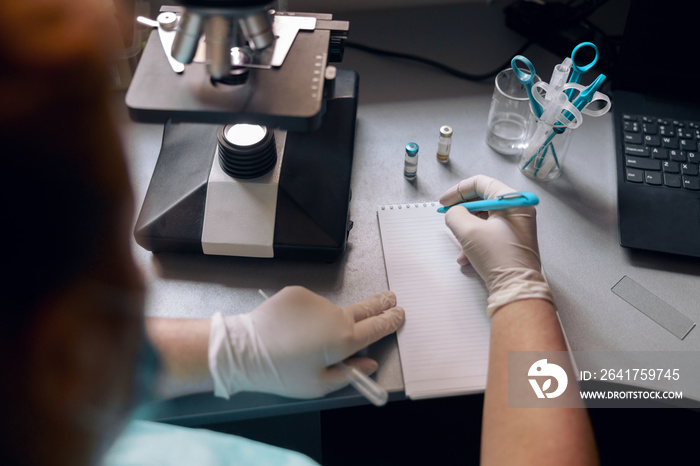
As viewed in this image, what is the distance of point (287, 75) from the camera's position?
77 cm

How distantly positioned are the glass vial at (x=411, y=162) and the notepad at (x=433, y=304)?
3.0 inches

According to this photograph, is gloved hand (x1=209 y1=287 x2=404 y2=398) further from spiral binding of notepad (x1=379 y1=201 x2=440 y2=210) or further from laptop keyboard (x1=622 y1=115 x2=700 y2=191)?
laptop keyboard (x1=622 y1=115 x2=700 y2=191)

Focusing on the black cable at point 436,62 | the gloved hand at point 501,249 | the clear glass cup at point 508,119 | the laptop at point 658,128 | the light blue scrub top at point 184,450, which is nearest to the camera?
the light blue scrub top at point 184,450

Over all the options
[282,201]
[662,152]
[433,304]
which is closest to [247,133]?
[282,201]

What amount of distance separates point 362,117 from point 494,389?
66 centimetres

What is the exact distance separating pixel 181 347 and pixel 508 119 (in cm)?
81

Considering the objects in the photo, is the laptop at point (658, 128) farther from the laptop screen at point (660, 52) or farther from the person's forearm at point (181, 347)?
the person's forearm at point (181, 347)

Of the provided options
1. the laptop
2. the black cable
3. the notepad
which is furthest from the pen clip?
the black cable

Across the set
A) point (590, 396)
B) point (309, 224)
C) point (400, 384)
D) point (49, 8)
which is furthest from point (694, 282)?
point (49, 8)

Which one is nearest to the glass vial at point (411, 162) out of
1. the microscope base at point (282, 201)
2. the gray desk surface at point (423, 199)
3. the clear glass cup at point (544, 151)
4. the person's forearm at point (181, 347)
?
the gray desk surface at point (423, 199)

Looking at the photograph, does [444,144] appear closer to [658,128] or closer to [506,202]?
Answer: [506,202]

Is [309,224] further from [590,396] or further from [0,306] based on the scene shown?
[590,396]

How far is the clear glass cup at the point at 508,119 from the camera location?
1.11m

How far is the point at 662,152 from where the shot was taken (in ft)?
3.45
